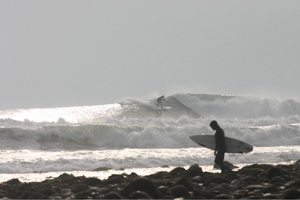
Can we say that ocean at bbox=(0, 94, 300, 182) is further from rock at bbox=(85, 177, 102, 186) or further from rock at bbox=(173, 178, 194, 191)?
rock at bbox=(173, 178, 194, 191)

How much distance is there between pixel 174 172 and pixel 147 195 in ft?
11.5

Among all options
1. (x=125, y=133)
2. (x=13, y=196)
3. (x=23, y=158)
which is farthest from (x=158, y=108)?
(x=13, y=196)

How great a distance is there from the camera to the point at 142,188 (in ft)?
20.6

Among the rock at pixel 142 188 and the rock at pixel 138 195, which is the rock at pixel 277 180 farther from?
the rock at pixel 138 195

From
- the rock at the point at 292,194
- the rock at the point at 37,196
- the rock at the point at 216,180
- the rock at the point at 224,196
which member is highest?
the rock at the point at 292,194

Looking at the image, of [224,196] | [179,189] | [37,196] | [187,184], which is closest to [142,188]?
[179,189]

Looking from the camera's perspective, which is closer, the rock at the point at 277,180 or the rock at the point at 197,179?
the rock at the point at 277,180

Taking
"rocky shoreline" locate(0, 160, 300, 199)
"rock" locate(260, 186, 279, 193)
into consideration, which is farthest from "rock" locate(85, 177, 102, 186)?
"rock" locate(260, 186, 279, 193)

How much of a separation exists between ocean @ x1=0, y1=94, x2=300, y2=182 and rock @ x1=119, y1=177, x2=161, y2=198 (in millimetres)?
4228

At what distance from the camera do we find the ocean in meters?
12.0

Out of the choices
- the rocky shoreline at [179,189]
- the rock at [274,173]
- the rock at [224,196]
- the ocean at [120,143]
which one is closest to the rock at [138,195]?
the rocky shoreline at [179,189]

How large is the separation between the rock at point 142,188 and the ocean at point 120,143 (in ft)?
13.9

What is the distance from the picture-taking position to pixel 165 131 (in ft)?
66.3

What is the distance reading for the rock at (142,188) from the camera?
20.3ft
